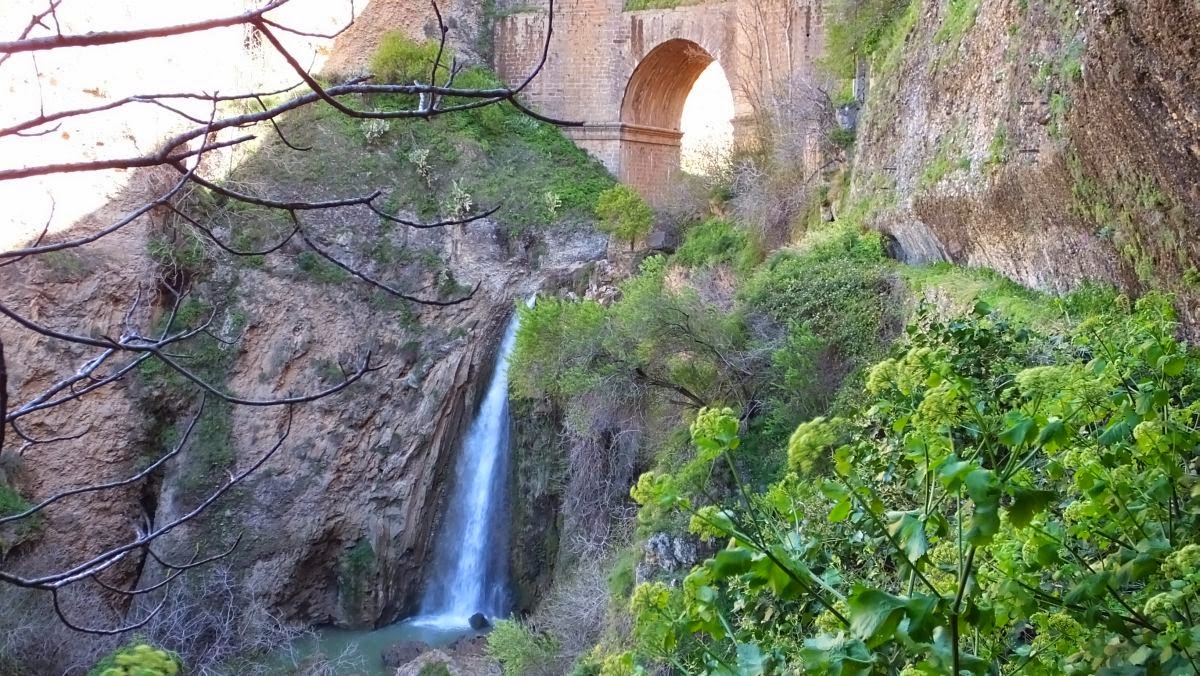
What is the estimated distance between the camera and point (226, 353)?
16.2 meters

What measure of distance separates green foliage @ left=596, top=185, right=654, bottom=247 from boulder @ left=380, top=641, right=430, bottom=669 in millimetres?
7897

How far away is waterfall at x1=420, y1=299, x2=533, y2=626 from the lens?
50.2 ft

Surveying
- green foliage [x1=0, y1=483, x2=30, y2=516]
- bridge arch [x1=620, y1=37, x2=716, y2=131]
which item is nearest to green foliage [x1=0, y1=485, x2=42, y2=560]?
green foliage [x1=0, y1=483, x2=30, y2=516]

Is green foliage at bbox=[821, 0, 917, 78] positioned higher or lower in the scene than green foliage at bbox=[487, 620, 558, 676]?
higher

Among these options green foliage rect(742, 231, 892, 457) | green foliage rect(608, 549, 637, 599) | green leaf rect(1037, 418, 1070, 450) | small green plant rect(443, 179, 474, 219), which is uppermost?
small green plant rect(443, 179, 474, 219)

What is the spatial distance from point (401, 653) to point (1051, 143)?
1070 cm

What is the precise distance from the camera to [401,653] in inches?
525

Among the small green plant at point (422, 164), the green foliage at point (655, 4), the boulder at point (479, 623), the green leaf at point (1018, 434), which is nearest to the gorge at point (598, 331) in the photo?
the green leaf at point (1018, 434)

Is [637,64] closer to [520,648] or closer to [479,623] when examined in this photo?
[479,623]

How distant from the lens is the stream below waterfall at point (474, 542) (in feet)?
49.8

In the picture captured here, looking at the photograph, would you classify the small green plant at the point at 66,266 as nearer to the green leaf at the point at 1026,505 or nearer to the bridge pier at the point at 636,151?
the bridge pier at the point at 636,151

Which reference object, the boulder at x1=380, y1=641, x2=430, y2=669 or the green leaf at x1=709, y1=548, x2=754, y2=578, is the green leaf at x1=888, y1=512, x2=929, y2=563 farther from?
the boulder at x1=380, y1=641, x2=430, y2=669

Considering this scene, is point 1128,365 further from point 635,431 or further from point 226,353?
point 226,353

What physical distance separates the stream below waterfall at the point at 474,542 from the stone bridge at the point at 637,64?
21.6 feet
